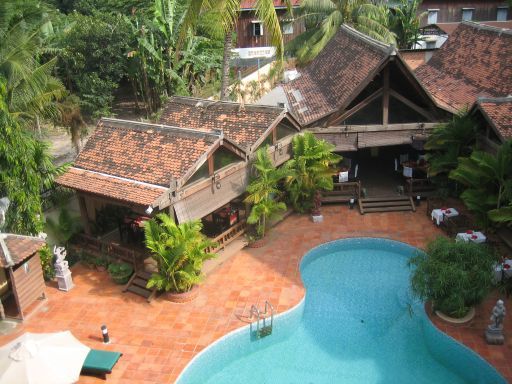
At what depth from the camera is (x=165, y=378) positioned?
12.5m

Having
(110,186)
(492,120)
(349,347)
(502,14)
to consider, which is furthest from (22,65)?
(502,14)

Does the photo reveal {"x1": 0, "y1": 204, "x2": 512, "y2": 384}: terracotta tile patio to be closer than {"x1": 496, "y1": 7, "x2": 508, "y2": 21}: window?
Yes

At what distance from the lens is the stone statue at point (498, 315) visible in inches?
503

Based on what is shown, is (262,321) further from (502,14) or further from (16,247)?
(502,14)

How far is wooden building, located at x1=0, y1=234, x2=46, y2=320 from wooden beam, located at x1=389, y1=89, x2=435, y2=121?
14.7m

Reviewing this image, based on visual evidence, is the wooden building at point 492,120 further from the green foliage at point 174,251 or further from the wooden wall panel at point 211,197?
the green foliage at point 174,251

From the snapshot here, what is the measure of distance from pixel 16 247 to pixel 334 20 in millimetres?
25527

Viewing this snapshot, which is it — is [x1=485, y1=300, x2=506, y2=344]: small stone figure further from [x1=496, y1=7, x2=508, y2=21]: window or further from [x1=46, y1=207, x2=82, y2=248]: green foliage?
[x1=496, y1=7, x2=508, y2=21]: window

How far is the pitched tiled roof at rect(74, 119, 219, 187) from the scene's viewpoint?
16078mm

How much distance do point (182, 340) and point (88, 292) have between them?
4243mm

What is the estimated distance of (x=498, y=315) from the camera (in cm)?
1288

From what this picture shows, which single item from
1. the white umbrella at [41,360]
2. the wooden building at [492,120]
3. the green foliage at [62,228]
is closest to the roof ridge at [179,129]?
the green foliage at [62,228]

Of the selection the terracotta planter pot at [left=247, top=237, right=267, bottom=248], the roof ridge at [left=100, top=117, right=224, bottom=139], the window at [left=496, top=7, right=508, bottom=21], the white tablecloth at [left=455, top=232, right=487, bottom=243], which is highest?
the window at [left=496, top=7, right=508, bottom=21]

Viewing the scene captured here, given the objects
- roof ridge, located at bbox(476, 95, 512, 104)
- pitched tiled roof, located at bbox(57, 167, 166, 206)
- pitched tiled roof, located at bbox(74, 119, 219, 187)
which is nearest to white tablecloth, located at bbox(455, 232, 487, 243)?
roof ridge, located at bbox(476, 95, 512, 104)
